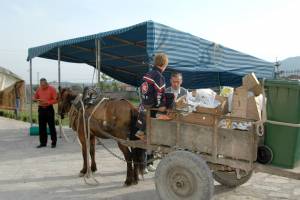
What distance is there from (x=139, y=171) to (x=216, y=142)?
2451 mm

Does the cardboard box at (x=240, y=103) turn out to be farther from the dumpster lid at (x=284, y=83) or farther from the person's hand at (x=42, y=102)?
the person's hand at (x=42, y=102)

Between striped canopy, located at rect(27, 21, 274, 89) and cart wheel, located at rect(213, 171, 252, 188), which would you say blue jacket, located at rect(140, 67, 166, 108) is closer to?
cart wheel, located at rect(213, 171, 252, 188)

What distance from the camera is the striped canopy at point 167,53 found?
26.8 ft

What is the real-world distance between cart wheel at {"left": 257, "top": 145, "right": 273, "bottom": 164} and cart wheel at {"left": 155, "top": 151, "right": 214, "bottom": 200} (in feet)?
1.87

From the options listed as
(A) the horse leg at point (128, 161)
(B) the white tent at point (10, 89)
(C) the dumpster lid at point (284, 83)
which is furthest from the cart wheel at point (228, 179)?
(B) the white tent at point (10, 89)

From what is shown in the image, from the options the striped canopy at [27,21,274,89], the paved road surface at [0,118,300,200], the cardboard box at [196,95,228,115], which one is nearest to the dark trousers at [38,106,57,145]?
A: the paved road surface at [0,118,300,200]

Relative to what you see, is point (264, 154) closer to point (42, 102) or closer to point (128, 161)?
point (128, 161)

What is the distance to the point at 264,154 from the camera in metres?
4.26

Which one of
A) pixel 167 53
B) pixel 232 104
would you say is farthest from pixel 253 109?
pixel 167 53

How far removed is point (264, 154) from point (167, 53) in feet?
14.6

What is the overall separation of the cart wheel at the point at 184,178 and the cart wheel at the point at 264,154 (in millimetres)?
571

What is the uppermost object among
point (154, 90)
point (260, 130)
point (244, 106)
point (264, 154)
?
point (154, 90)

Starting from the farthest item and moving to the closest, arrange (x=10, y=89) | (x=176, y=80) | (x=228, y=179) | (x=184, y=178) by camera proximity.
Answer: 1. (x=10, y=89)
2. (x=176, y=80)
3. (x=228, y=179)
4. (x=184, y=178)

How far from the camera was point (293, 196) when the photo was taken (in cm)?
586
